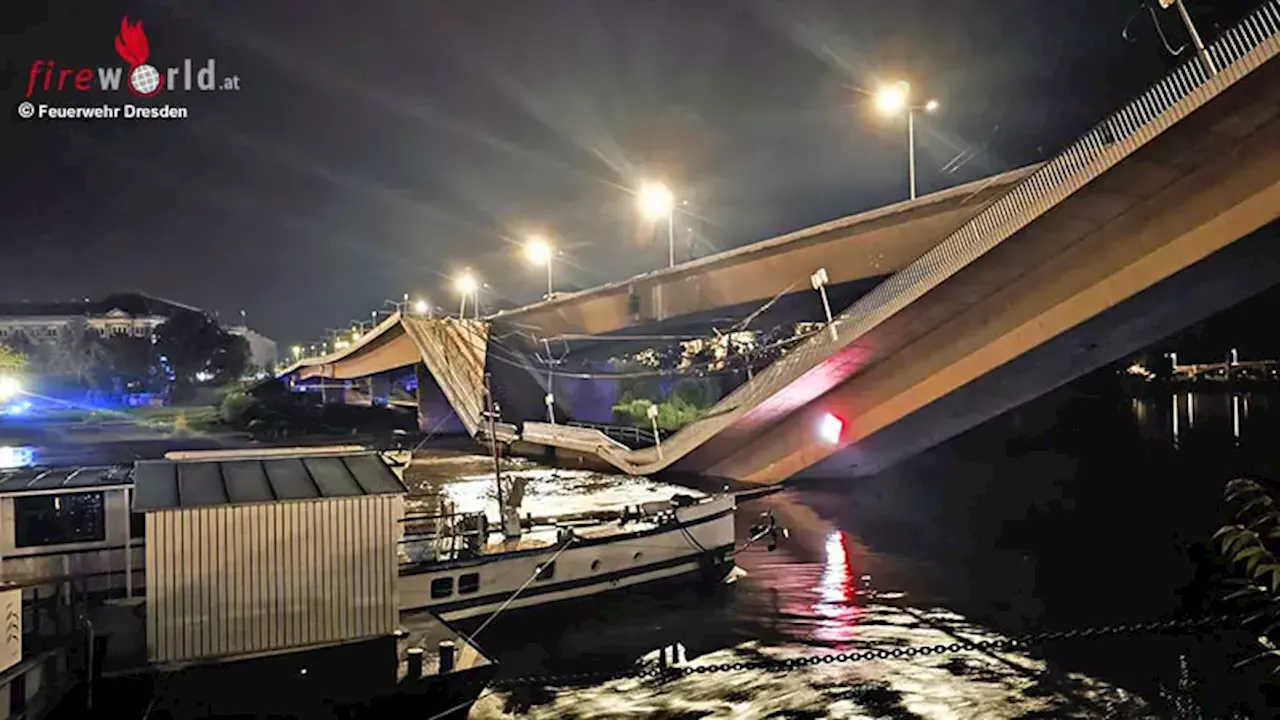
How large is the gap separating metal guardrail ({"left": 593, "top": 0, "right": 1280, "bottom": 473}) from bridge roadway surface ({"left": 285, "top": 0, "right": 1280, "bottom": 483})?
45mm

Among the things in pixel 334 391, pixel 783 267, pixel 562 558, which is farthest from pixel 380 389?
pixel 562 558

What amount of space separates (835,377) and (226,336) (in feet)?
381

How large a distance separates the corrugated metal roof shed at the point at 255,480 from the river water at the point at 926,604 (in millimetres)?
4046

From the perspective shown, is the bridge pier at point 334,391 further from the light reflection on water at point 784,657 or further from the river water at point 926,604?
the light reflection on water at point 784,657

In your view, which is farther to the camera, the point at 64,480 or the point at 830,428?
the point at 830,428

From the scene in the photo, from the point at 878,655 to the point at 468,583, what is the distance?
792 cm

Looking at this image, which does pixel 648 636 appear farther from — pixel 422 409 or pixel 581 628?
pixel 422 409

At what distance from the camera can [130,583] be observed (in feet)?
45.9

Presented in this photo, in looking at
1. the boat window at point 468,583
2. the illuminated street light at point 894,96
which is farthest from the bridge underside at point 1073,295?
the boat window at point 468,583

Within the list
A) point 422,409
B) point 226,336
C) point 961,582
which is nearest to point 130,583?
point 961,582

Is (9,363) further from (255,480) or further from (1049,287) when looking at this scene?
(1049,287)

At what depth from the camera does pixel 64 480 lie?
14.8 m

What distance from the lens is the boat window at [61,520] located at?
1377 centimetres

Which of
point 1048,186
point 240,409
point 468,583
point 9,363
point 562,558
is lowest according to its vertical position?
point 468,583
